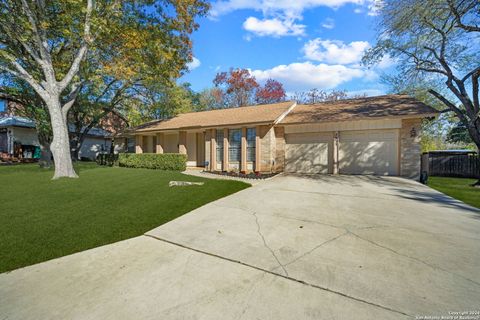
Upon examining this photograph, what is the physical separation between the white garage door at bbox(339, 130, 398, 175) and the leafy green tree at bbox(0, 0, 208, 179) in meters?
11.5

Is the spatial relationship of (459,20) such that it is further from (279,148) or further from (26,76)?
(26,76)

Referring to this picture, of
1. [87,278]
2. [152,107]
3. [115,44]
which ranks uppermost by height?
[115,44]

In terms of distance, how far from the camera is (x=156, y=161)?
575 inches

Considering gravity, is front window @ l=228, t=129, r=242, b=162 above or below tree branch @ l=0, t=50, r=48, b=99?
below

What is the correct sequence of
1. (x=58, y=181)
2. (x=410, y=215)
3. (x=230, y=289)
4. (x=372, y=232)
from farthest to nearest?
(x=58, y=181) → (x=410, y=215) → (x=372, y=232) → (x=230, y=289)

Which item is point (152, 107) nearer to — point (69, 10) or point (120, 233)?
point (69, 10)

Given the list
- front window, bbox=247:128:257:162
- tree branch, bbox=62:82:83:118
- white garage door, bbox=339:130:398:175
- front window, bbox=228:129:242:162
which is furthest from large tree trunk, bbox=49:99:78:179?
white garage door, bbox=339:130:398:175

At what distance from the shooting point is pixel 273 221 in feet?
14.6

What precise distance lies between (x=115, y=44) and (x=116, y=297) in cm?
1395

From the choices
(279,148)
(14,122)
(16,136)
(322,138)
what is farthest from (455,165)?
(16,136)

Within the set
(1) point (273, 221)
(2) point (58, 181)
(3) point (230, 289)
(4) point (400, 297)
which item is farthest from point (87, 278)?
(2) point (58, 181)

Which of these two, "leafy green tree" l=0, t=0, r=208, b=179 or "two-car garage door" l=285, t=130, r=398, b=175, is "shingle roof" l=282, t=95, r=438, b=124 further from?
"leafy green tree" l=0, t=0, r=208, b=179

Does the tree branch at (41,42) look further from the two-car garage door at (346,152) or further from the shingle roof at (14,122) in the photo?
the shingle roof at (14,122)

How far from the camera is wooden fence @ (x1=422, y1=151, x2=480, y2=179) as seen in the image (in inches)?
507
